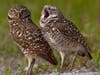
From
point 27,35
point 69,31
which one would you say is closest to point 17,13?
point 27,35

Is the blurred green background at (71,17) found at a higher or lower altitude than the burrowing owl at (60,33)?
lower

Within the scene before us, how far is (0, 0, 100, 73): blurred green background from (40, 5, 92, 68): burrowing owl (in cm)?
114

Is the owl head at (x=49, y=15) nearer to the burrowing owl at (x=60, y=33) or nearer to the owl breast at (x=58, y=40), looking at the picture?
the burrowing owl at (x=60, y=33)

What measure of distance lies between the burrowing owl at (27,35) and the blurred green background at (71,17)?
1.32 m

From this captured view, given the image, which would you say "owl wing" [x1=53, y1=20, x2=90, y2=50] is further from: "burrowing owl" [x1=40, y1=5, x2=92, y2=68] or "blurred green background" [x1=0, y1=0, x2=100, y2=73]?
"blurred green background" [x1=0, y1=0, x2=100, y2=73]

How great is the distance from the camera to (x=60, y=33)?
29.4ft

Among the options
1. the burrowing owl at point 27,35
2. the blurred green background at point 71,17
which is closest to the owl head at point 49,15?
the burrowing owl at point 27,35

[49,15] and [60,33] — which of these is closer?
[60,33]

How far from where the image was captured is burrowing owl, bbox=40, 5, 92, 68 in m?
8.91

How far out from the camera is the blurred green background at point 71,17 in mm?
11328

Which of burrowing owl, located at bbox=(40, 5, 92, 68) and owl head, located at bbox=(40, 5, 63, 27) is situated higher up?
owl head, located at bbox=(40, 5, 63, 27)

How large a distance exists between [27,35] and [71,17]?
8.90 ft

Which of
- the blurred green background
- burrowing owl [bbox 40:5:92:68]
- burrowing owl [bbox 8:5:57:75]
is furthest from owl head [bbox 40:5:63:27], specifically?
the blurred green background

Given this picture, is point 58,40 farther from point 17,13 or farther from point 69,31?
point 17,13
